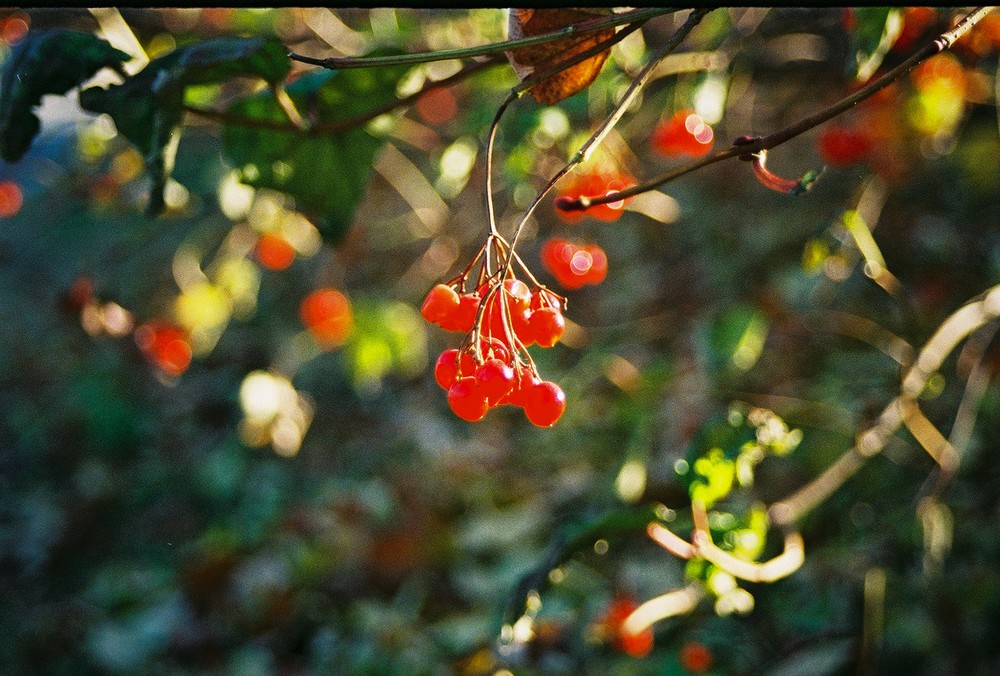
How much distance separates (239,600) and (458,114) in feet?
5.51

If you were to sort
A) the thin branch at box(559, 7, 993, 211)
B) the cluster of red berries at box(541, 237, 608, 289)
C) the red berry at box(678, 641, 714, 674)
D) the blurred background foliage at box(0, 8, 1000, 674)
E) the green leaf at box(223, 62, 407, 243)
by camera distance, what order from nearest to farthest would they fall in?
the thin branch at box(559, 7, 993, 211) → the green leaf at box(223, 62, 407, 243) → the cluster of red berries at box(541, 237, 608, 289) → the red berry at box(678, 641, 714, 674) → the blurred background foliage at box(0, 8, 1000, 674)

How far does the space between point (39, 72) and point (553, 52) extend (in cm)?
54

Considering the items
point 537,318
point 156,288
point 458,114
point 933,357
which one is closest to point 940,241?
point 933,357

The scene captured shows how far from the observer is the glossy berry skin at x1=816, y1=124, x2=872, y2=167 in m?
1.79

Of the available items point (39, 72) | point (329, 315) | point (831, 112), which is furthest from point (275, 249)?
point (831, 112)

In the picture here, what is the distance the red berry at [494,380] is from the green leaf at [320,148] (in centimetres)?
46

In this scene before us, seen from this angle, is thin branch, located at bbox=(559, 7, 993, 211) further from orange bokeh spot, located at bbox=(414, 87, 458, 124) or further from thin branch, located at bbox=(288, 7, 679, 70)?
orange bokeh spot, located at bbox=(414, 87, 458, 124)

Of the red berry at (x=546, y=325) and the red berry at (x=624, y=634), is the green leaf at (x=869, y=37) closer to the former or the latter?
the red berry at (x=546, y=325)

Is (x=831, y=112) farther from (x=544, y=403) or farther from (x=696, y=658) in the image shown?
(x=696, y=658)

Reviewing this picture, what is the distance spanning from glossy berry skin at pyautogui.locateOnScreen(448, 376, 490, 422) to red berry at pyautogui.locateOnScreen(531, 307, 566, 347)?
90mm

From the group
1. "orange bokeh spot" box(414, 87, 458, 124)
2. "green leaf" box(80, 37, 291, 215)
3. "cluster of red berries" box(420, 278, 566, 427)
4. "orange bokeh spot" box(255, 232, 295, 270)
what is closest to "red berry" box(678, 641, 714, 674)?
"cluster of red berries" box(420, 278, 566, 427)

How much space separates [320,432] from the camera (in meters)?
2.91

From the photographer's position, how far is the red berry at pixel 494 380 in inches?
28.2

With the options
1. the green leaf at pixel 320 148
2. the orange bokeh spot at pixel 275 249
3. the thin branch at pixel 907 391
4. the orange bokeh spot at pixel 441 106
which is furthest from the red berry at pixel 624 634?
the orange bokeh spot at pixel 441 106
